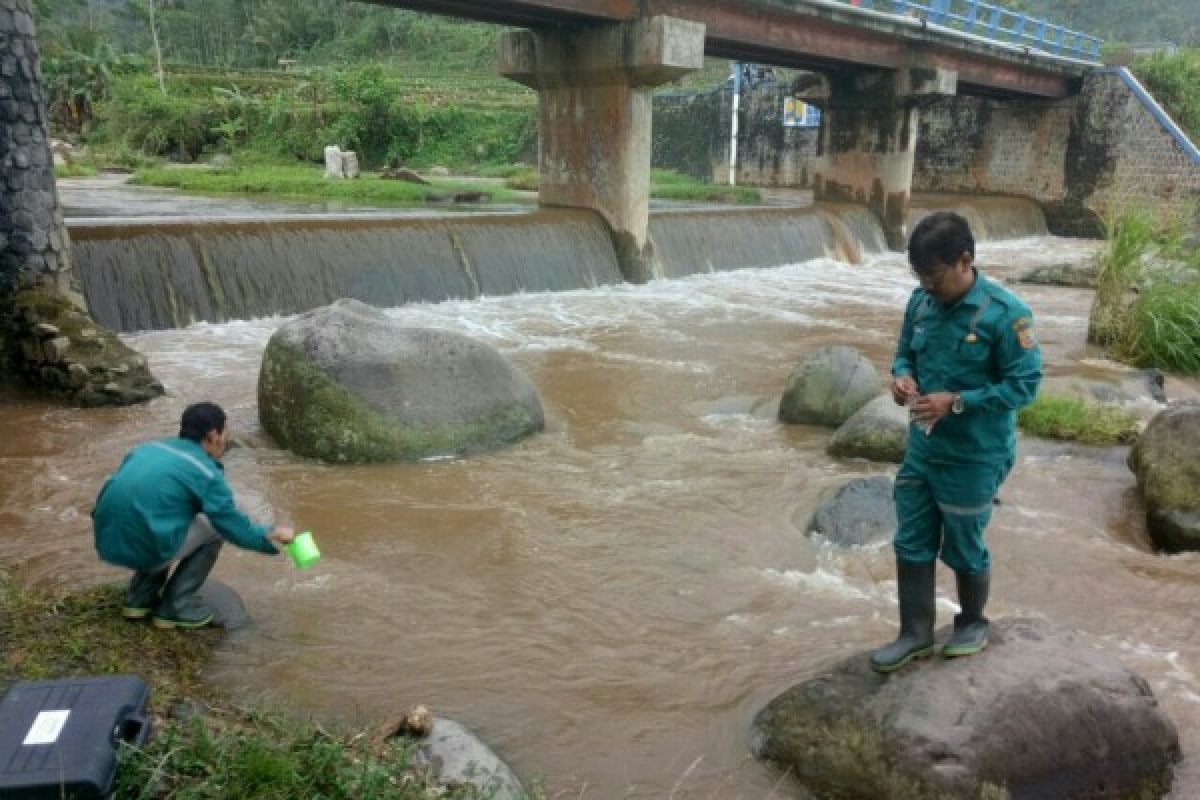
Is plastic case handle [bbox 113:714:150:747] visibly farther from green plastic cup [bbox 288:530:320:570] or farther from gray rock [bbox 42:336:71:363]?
gray rock [bbox 42:336:71:363]

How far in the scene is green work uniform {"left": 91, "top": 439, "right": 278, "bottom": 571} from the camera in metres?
3.87

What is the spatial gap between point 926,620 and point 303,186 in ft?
71.7

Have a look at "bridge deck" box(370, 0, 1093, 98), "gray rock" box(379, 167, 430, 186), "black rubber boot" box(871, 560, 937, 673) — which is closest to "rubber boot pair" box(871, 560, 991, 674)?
"black rubber boot" box(871, 560, 937, 673)

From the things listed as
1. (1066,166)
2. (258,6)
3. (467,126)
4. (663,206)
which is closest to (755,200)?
(663,206)

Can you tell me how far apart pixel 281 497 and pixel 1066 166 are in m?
26.9

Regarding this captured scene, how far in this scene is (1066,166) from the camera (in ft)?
90.1

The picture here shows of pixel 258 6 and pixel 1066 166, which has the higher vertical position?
pixel 258 6

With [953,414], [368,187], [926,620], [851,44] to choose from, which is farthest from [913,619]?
[368,187]

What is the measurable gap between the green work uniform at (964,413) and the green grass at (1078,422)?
14.9 feet

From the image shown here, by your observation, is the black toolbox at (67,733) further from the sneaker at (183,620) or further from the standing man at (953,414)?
the standing man at (953,414)

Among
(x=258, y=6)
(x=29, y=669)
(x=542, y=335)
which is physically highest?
(x=258, y=6)

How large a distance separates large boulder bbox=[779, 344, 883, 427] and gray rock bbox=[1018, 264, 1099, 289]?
10407mm

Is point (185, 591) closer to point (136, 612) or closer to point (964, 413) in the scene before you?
point (136, 612)

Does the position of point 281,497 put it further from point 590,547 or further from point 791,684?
point 791,684
